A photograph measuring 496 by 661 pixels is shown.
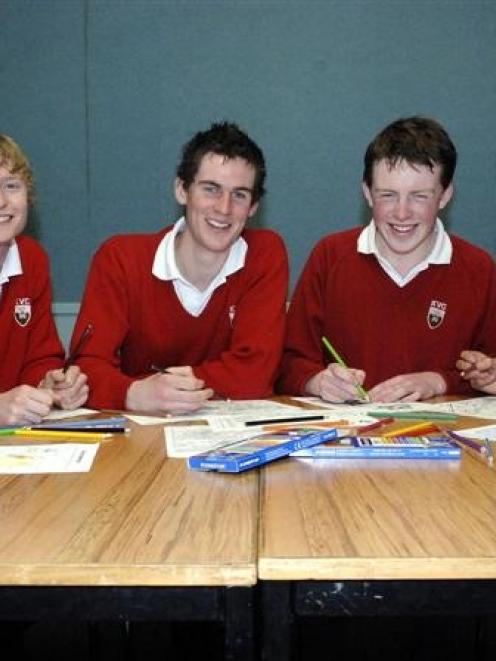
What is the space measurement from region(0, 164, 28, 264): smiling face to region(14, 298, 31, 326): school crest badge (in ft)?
0.56

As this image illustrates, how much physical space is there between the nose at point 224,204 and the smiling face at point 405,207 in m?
0.43

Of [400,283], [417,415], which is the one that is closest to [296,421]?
[417,415]

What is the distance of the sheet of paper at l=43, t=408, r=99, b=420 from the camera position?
5.61ft

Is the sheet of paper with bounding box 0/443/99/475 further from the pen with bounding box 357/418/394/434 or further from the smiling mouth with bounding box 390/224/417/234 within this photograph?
the smiling mouth with bounding box 390/224/417/234

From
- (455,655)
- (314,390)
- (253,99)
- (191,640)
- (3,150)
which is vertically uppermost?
(253,99)

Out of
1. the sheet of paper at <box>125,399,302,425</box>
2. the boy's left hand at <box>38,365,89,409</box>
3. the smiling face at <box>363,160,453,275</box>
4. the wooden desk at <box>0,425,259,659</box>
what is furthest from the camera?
the smiling face at <box>363,160,453,275</box>

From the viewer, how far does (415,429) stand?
149 cm

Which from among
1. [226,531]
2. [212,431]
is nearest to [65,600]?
[226,531]

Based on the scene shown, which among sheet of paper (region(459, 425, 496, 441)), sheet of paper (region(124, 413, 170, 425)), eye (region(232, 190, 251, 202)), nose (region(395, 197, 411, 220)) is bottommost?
sheet of paper (region(124, 413, 170, 425))

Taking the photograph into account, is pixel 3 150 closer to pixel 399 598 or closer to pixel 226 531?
pixel 226 531

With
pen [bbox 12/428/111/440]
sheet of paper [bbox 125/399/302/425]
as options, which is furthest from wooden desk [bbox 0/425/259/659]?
sheet of paper [bbox 125/399/302/425]

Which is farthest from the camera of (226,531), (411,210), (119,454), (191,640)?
(411,210)

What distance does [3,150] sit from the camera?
211cm

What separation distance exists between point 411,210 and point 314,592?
63.8 inches
